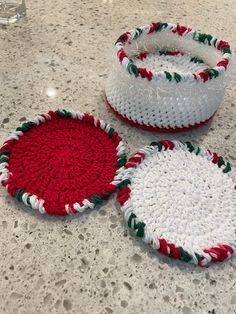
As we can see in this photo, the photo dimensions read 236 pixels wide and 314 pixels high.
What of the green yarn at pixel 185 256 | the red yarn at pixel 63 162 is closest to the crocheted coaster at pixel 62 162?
the red yarn at pixel 63 162

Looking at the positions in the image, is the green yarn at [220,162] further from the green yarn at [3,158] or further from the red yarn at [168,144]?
the green yarn at [3,158]

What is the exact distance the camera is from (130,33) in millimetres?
584

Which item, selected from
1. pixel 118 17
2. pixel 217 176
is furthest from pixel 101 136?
pixel 118 17

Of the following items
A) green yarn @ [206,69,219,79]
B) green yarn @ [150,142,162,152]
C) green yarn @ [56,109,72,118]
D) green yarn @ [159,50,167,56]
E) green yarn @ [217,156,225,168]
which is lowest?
green yarn @ [56,109,72,118]

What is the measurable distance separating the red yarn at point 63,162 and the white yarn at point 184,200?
0.04 m

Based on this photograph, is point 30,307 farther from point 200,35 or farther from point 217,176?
point 200,35

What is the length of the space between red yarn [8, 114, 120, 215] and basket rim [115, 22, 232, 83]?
0.31ft

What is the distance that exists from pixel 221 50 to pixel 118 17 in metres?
0.30

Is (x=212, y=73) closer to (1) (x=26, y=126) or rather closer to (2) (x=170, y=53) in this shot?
(2) (x=170, y=53)

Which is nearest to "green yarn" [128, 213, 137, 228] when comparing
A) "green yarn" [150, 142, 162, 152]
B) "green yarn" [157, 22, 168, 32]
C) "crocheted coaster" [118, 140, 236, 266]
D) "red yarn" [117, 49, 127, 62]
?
"crocheted coaster" [118, 140, 236, 266]

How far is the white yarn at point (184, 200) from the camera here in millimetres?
433

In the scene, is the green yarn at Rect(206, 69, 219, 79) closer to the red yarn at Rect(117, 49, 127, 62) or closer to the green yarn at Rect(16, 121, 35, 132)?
the red yarn at Rect(117, 49, 127, 62)

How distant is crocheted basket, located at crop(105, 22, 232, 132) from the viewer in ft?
1.68

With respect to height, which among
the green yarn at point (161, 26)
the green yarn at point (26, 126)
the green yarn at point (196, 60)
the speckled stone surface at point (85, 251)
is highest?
the green yarn at point (161, 26)
